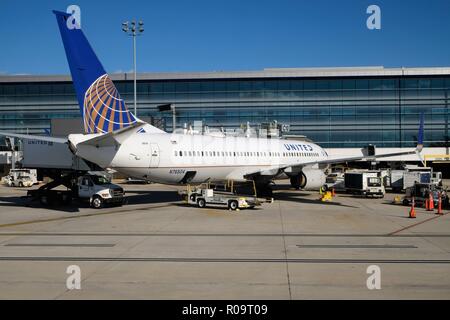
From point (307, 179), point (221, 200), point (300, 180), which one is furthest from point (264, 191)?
point (221, 200)

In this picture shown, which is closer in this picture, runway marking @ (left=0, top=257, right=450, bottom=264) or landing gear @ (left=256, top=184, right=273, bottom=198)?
runway marking @ (left=0, top=257, right=450, bottom=264)

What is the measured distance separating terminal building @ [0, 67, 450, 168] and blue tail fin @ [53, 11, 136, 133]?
5108 centimetres

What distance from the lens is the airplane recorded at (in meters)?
22.5

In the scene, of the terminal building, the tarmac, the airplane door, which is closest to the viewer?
the tarmac

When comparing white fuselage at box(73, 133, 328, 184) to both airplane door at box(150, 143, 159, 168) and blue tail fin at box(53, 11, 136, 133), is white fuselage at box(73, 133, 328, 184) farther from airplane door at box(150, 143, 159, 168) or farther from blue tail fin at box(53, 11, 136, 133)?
blue tail fin at box(53, 11, 136, 133)

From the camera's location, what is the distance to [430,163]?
70.6 m

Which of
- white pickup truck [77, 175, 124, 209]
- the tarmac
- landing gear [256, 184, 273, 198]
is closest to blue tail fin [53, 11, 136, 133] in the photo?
the tarmac

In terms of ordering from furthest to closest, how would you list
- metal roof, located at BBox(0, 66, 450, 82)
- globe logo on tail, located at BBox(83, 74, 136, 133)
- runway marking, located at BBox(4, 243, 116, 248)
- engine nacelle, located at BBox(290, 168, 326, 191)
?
metal roof, located at BBox(0, 66, 450, 82) → engine nacelle, located at BBox(290, 168, 326, 191) → globe logo on tail, located at BBox(83, 74, 136, 133) → runway marking, located at BBox(4, 243, 116, 248)

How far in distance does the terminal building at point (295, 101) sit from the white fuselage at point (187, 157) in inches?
1653

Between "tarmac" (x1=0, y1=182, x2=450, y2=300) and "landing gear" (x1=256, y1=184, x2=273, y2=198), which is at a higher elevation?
"landing gear" (x1=256, y1=184, x2=273, y2=198)

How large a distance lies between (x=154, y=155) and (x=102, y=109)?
3913 mm

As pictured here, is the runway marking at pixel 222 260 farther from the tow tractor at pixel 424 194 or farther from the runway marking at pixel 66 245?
the tow tractor at pixel 424 194

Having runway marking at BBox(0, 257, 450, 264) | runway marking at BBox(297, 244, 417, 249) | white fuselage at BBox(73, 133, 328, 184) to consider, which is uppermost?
white fuselage at BBox(73, 133, 328, 184)
